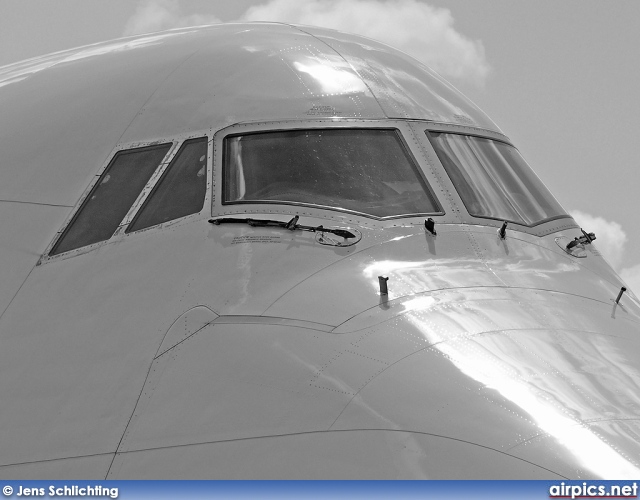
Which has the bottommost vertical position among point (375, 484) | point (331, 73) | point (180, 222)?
point (375, 484)

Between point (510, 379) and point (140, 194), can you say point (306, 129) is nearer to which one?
point (140, 194)

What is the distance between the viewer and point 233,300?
6.59 meters

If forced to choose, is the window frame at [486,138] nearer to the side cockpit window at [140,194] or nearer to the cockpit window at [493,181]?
the cockpit window at [493,181]

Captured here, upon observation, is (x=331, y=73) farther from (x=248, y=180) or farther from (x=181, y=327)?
(x=181, y=327)

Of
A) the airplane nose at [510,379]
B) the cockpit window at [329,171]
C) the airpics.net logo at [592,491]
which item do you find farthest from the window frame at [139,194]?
the airpics.net logo at [592,491]

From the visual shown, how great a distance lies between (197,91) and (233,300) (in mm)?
2526

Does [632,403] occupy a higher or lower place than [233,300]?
lower

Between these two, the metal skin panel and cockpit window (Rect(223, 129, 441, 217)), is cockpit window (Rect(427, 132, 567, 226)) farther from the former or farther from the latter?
cockpit window (Rect(223, 129, 441, 217))

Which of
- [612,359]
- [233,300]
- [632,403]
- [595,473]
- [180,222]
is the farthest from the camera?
[180,222]

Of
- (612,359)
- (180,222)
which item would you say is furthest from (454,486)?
(180,222)

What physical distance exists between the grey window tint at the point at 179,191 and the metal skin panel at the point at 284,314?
94mm

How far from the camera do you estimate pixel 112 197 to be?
783 centimetres

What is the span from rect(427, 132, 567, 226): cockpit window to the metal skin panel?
6.2 inches

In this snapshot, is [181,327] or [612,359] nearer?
[612,359]
